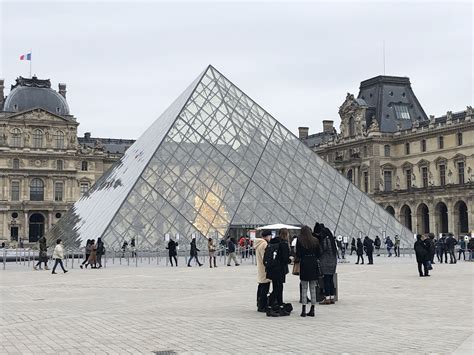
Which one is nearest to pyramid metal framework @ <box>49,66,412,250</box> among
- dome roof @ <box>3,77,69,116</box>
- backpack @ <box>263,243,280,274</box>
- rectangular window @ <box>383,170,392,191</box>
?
backpack @ <box>263,243,280,274</box>

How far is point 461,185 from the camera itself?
176ft

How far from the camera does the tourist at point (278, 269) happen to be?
9273 mm

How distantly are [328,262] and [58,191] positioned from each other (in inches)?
2455

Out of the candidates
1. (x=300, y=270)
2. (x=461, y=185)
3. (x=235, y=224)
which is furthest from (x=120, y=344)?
(x=461, y=185)

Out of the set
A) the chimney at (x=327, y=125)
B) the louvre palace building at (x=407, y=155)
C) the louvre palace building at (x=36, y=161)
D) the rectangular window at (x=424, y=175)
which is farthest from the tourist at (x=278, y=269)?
the chimney at (x=327, y=125)

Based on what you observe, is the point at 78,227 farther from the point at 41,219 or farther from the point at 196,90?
the point at 41,219

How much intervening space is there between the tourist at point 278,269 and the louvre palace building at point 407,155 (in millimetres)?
46270

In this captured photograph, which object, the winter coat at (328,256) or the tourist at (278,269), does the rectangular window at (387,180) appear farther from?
the tourist at (278,269)

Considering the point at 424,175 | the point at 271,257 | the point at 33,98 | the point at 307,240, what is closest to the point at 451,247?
the point at 307,240

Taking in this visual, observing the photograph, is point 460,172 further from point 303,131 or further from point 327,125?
point 303,131

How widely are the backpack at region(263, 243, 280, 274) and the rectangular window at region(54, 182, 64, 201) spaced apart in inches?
2481

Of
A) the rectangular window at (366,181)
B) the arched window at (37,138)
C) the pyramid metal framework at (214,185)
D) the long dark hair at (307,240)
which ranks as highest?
the arched window at (37,138)

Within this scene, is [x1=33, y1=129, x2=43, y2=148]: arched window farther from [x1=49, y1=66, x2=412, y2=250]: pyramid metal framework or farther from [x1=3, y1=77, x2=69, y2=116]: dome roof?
[x1=49, y1=66, x2=412, y2=250]: pyramid metal framework

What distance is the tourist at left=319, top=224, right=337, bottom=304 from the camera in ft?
34.8
